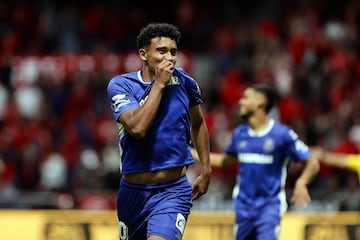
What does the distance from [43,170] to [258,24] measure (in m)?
5.03

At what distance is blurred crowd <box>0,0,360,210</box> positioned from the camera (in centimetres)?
1516

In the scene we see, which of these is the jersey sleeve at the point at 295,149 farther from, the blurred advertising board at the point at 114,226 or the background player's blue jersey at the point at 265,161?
the blurred advertising board at the point at 114,226

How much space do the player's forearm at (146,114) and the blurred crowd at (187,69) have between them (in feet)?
24.1

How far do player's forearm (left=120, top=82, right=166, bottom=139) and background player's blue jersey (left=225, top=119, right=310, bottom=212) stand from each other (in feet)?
8.99

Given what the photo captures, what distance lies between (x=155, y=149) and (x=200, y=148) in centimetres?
61

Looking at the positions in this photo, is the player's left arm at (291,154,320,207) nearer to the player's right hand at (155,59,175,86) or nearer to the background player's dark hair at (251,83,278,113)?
the background player's dark hair at (251,83,278,113)

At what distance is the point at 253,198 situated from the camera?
900 cm

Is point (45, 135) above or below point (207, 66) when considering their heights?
below

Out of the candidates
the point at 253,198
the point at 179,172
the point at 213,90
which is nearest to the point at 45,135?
the point at 213,90

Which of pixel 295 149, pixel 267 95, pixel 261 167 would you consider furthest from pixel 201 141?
pixel 267 95

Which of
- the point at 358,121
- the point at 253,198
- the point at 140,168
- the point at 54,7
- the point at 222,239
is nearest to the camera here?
the point at 140,168

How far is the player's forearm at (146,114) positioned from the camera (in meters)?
6.42

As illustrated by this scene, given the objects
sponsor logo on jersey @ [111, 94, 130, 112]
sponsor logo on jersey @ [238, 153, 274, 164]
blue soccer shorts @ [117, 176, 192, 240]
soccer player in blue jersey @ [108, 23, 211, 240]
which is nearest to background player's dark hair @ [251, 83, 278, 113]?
sponsor logo on jersey @ [238, 153, 274, 164]

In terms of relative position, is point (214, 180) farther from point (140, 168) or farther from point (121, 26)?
point (140, 168)
